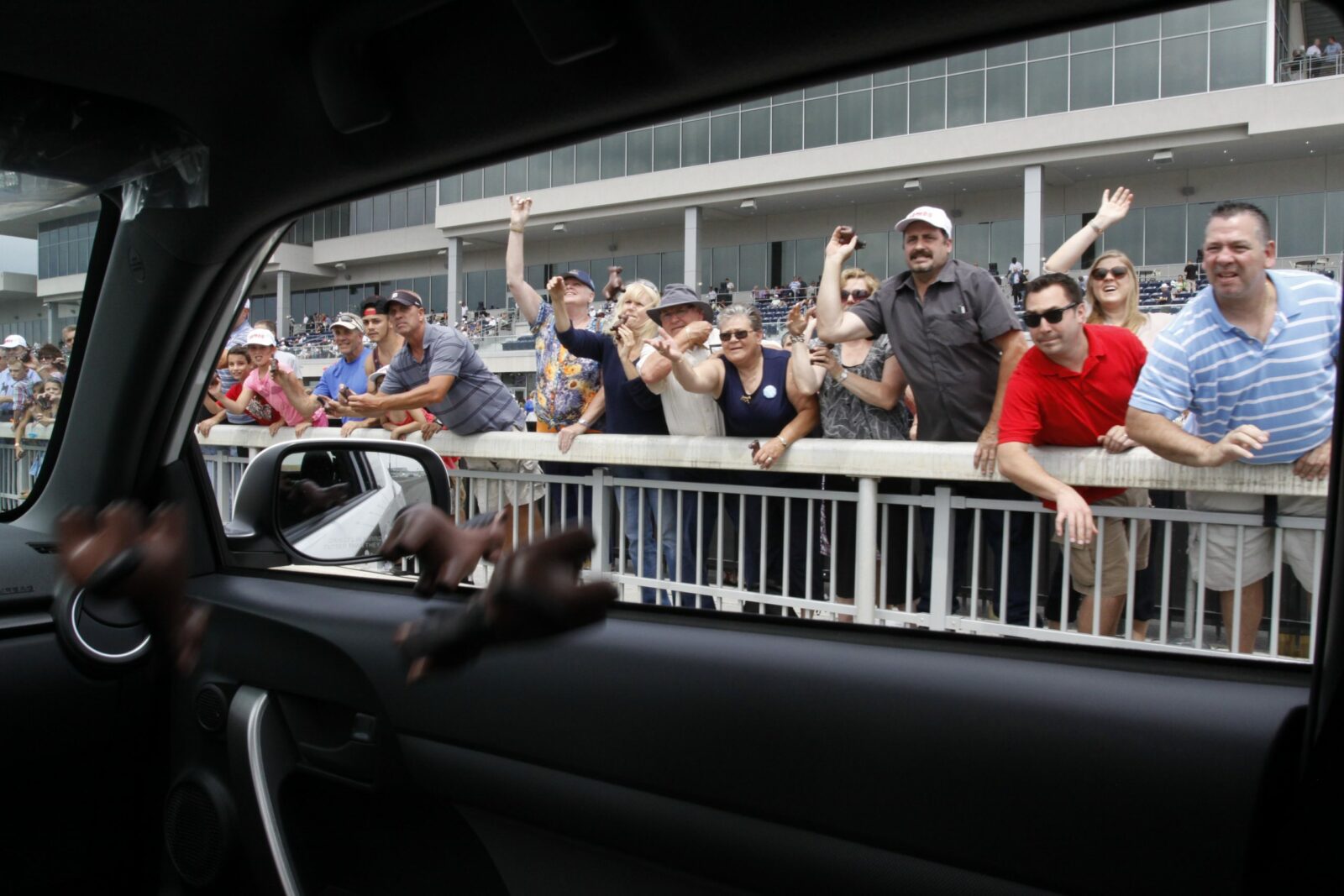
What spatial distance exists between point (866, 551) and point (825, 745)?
8.53ft

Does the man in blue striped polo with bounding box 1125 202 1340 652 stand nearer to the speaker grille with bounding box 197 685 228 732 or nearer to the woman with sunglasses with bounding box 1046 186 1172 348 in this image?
the woman with sunglasses with bounding box 1046 186 1172 348

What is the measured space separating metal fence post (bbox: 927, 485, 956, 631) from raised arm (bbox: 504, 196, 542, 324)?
222cm

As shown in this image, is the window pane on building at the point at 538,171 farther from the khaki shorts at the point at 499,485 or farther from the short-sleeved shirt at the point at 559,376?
the short-sleeved shirt at the point at 559,376

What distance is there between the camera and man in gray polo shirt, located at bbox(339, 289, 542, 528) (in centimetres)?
526

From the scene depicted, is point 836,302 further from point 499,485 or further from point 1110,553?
point 499,485

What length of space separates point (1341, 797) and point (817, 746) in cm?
70

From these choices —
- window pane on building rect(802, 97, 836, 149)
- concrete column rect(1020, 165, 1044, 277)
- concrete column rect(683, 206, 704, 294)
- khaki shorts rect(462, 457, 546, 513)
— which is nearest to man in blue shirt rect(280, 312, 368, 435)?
khaki shorts rect(462, 457, 546, 513)

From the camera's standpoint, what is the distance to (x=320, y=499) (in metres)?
2.48

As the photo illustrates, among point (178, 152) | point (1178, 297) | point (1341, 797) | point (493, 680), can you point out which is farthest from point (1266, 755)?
point (1178, 297)

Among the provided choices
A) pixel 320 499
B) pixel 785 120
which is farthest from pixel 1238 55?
pixel 320 499

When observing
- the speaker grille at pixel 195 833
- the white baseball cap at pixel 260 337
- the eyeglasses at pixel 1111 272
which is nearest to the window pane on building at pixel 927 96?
the eyeglasses at pixel 1111 272

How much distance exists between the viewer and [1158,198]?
1512cm

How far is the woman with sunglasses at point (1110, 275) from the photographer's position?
12.4ft

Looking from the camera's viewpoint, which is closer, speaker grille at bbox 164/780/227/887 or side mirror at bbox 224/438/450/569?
speaker grille at bbox 164/780/227/887
